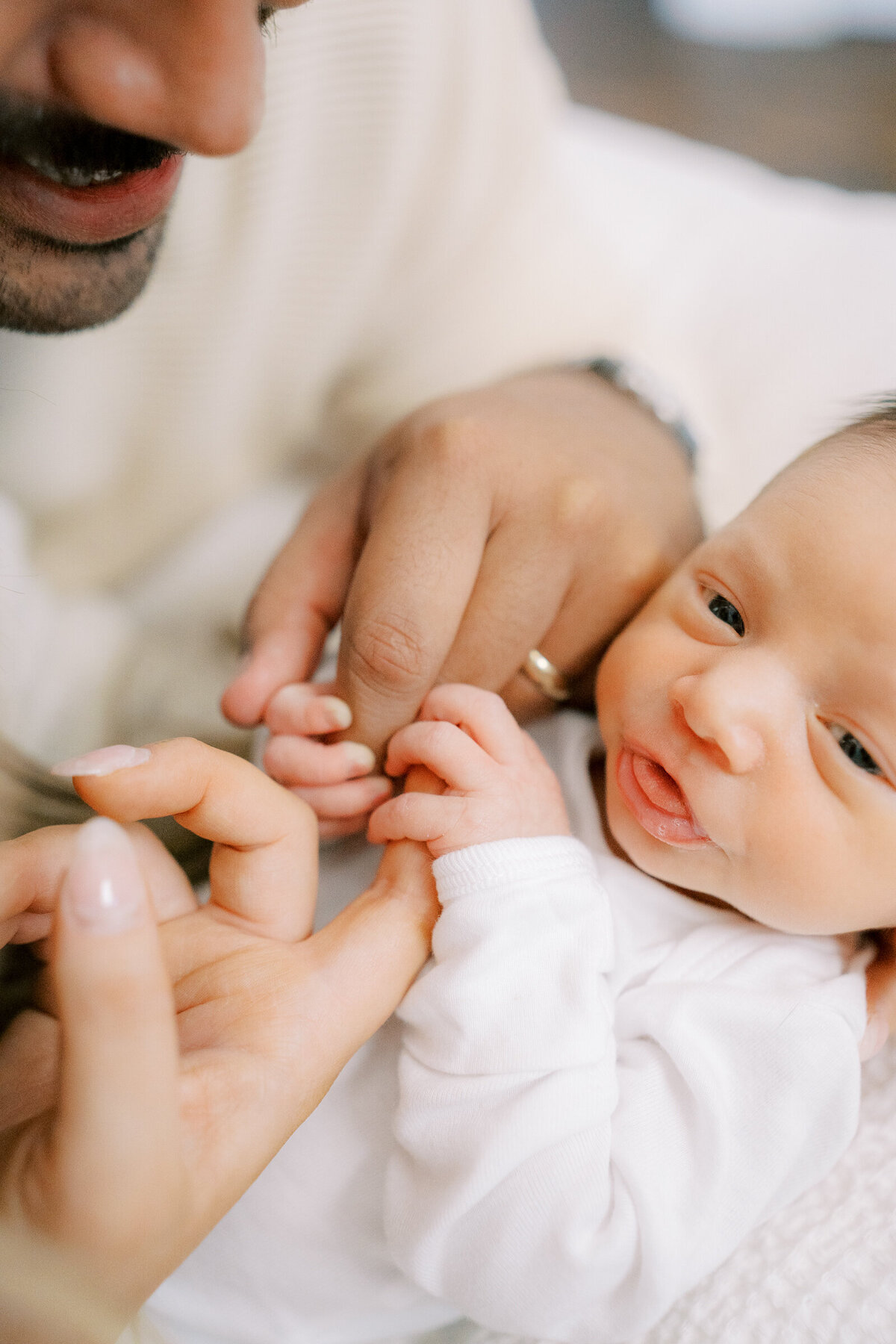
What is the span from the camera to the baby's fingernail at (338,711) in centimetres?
56

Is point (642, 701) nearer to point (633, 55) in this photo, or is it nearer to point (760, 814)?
point (760, 814)

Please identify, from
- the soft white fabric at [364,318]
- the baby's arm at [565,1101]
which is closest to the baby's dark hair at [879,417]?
the soft white fabric at [364,318]

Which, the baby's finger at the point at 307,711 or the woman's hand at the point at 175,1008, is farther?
the baby's finger at the point at 307,711

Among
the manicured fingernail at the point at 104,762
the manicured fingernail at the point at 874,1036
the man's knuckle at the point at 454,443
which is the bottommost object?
the manicured fingernail at the point at 874,1036

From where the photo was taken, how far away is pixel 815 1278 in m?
0.55

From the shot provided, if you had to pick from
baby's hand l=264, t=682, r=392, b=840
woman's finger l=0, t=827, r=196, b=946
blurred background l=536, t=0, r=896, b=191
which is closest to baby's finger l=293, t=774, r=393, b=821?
baby's hand l=264, t=682, r=392, b=840

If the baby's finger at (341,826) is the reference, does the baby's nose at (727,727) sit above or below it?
above

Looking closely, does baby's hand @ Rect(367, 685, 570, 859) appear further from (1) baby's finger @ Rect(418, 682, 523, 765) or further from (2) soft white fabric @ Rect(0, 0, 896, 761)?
(2) soft white fabric @ Rect(0, 0, 896, 761)

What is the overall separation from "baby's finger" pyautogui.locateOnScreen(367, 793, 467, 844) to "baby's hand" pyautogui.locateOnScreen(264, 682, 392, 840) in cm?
4

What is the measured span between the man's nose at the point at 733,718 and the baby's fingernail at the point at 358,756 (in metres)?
0.20

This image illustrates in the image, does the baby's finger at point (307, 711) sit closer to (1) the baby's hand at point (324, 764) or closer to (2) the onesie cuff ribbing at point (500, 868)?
(1) the baby's hand at point (324, 764)

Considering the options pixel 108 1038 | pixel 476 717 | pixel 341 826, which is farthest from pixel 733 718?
pixel 108 1038

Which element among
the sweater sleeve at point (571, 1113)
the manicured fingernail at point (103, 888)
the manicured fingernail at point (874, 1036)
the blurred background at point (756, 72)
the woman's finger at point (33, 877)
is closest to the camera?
the manicured fingernail at point (103, 888)

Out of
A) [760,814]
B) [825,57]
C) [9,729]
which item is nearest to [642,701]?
[760,814]
